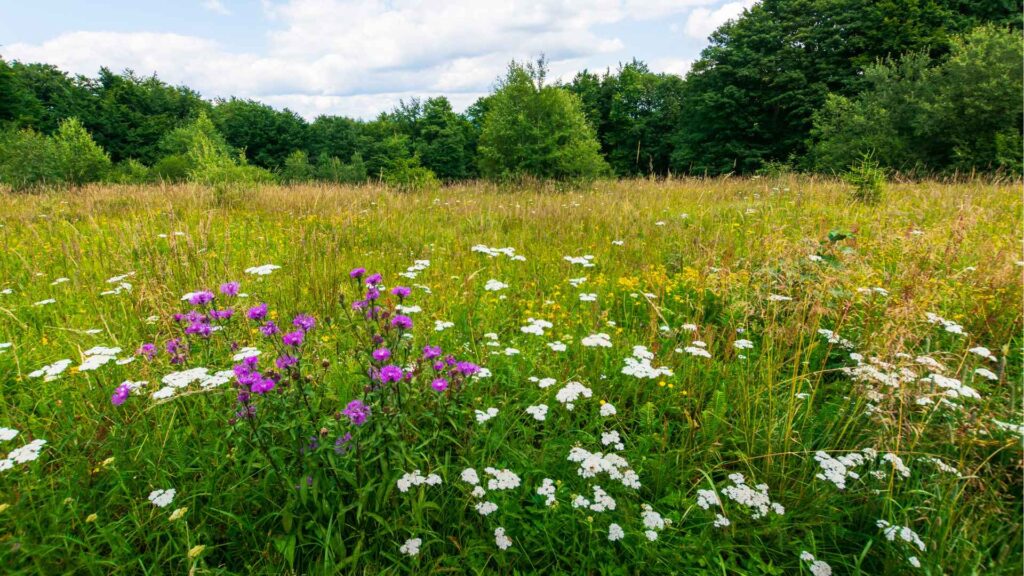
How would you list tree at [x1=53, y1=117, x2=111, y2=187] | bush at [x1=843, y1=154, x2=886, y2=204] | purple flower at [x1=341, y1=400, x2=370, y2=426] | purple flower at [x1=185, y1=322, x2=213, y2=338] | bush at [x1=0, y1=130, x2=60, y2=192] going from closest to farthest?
purple flower at [x1=341, y1=400, x2=370, y2=426], purple flower at [x1=185, y1=322, x2=213, y2=338], bush at [x1=843, y1=154, x2=886, y2=204], bush at [x1=0, y1=130, x2=60, y2=192], tree at [x1=53, y1=117, x2=111, y2=187]

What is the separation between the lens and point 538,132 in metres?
12.4

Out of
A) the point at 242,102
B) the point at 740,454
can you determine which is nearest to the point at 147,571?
the point at 740,454

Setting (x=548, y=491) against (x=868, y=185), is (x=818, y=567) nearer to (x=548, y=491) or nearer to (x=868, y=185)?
(x=548, y=491)

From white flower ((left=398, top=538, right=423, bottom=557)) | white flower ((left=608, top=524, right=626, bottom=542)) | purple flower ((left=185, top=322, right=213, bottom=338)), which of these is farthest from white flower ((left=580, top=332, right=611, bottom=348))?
purple flower ((left=185, top=322, right=213, bottom=338))

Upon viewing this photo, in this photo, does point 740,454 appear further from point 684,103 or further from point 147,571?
point 684,103

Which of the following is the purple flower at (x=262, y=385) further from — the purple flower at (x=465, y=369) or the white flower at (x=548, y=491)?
the white flower at (x=548, y=491)

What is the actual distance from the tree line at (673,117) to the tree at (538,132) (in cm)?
4

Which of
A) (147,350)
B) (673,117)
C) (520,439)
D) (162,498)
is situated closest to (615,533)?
(520,439)

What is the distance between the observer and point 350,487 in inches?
66.4

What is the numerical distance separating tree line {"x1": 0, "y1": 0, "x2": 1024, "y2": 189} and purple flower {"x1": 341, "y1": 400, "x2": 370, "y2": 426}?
674 centimetres

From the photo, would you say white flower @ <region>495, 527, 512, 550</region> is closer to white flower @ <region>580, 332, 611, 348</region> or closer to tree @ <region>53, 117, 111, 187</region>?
white flower @ <region>580, 332, 611, 348</region>

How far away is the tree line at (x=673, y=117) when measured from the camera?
13562 mm

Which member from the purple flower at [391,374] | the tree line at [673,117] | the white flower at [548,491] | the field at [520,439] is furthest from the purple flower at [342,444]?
the tree line at [673,117]

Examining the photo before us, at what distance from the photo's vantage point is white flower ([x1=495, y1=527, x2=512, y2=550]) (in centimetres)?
145
